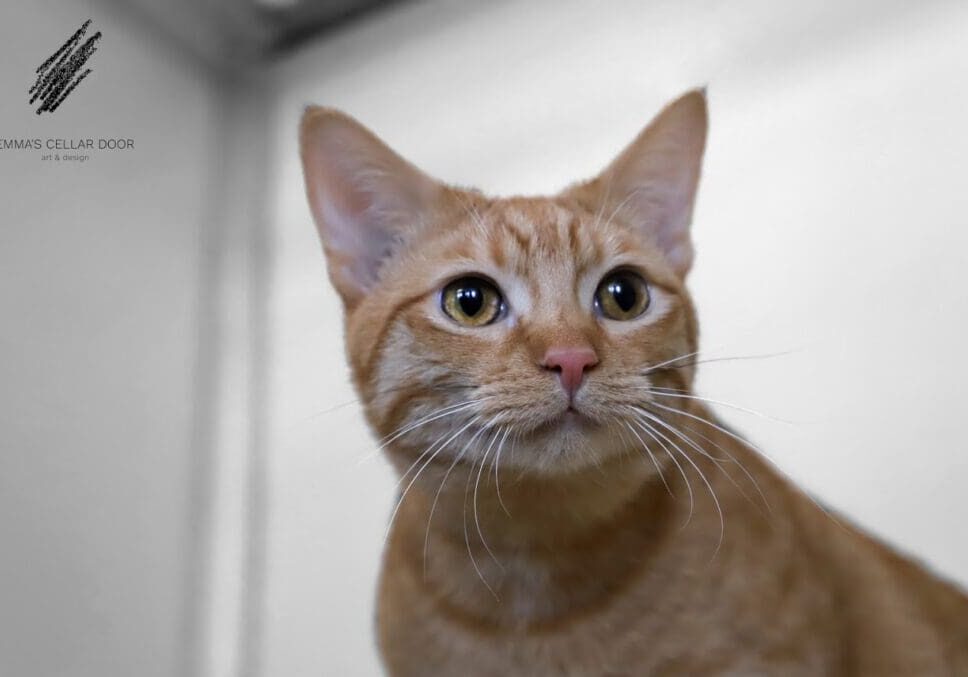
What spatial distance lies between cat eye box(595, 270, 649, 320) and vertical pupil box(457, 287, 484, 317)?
0.13 meters

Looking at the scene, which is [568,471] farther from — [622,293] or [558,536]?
[622,293]

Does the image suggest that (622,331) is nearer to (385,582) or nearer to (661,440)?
(661,440)

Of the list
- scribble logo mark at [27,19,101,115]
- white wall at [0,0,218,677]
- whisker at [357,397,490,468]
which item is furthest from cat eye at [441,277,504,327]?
scribble logo mark at [27,19,101,115]

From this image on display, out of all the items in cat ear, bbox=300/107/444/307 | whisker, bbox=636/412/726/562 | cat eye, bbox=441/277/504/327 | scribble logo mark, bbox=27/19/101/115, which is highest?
scribble logo mark, bbox=27/19/101/115

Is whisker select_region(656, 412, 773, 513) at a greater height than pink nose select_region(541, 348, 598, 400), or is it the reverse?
pink nose select_region(541, 348, 598, 400)

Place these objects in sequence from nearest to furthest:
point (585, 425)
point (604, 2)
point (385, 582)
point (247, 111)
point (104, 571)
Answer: point (585, 425)
point (385, 582)
point (104, 571)
point (604, 2)
point (247, 111)

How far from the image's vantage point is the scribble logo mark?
1.23 meters

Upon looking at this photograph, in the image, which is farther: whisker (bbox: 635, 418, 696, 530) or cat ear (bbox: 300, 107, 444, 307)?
cat ear (bbox: 300, 107, 444, 307)

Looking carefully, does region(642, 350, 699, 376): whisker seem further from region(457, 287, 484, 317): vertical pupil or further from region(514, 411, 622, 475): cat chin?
region(457, 287, 484, 317): vertical pupil

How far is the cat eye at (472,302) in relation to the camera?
3.10 feet

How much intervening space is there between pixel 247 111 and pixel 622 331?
32.6 inches

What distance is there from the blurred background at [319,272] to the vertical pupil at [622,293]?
178 mm

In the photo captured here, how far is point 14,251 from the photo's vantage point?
1169 mm

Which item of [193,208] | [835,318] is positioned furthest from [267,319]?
[835,318]
